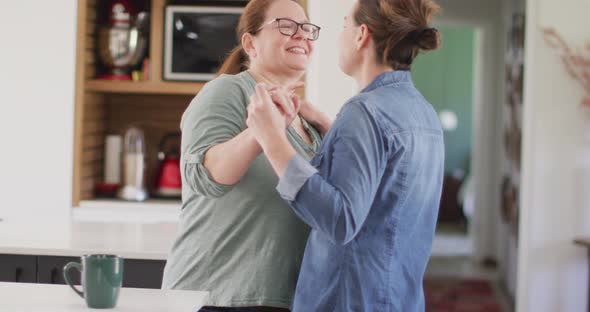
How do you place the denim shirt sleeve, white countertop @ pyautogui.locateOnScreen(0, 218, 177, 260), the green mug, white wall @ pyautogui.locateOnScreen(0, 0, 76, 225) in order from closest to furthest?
the denim shirt sleeve < the green mug < white countertop @ pyautogui.locateOnScreen(0, 218, 177, 260) < white wall @ pyautogui.locateOnScreen(0, 0, 76, 225)

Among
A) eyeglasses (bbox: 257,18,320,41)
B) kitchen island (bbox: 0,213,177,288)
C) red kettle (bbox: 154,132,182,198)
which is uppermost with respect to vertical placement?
eyeglasses (bbox: 257,18,320,41)

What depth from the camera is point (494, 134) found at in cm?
769

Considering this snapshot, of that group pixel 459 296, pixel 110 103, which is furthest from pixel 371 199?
pixel 459 296

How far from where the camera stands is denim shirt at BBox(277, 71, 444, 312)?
156cm

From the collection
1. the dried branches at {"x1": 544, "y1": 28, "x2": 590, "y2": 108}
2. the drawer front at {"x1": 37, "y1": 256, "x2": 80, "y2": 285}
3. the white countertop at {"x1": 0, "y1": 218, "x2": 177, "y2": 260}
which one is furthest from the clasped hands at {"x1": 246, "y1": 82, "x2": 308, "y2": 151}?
the dried branches at {"x1": 544, "y1": 28, "x2": 590, "y2": 108}

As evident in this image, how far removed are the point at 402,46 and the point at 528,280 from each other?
3476 millimetres

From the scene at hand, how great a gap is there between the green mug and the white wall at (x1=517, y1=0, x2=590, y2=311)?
362 cm

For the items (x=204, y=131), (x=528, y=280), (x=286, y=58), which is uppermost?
(x=286, y=58)

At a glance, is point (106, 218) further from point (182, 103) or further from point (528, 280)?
point (528, 280)

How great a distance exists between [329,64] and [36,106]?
1.33 m

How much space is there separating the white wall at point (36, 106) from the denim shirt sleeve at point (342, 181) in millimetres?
2585

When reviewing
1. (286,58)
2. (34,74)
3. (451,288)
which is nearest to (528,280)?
(451,288)

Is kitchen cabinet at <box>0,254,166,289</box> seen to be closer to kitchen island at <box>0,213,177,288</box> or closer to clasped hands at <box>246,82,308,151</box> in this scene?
kitchen island at <box>0,213,177,288</box>

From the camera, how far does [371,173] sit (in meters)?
1.58
